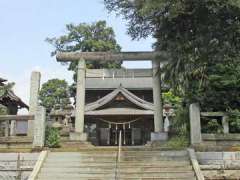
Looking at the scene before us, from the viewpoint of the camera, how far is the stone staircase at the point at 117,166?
11.0 metres

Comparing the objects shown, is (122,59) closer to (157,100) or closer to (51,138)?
(157,100)

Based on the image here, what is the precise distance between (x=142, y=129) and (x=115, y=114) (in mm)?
3644

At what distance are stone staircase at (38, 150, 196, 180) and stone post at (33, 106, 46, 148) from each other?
80cm

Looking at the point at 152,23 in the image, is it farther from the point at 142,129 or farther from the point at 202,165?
the point at 142,129

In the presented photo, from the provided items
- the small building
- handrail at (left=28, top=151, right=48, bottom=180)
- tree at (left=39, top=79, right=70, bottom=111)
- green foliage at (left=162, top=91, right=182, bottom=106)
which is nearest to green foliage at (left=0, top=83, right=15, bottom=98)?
the small building

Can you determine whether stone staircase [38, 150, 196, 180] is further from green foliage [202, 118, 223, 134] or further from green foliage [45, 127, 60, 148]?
green foliage [202, 118, 223, 134]

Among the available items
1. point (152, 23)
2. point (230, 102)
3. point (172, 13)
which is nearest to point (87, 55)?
point (152, 23)

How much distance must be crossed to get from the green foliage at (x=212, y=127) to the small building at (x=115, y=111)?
10213 millimetres

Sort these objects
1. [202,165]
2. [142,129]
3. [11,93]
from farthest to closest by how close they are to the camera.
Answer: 1. [142,129]
2. [11,93]
3. [202,165]

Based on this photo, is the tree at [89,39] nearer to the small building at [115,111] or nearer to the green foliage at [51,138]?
the small building at [115,111]

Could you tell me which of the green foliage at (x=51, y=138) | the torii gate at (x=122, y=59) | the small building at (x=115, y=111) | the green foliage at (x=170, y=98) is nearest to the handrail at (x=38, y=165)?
the green foliage at (x=51, y=138)

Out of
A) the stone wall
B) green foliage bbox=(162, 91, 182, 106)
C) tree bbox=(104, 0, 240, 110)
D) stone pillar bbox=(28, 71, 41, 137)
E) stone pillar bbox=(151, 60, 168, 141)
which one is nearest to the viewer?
the stone wall

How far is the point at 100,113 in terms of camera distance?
2506 cm

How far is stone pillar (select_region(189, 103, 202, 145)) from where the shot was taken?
12.8m
